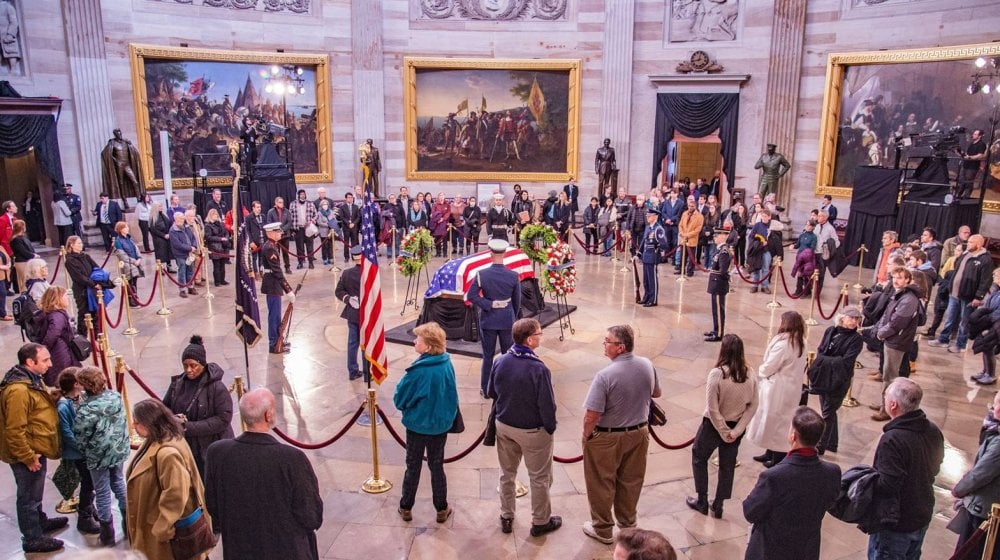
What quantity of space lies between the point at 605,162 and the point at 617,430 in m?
16.2

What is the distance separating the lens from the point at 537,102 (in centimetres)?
2205

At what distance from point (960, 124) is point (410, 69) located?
14049 mm

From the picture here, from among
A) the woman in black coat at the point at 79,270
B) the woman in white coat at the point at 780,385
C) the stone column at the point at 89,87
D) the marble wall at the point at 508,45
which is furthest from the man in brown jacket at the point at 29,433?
the marble wall at the point at 508,45

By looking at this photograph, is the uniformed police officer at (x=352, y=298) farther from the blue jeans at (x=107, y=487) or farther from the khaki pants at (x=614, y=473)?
the khaki pants at (x=614, y=473)

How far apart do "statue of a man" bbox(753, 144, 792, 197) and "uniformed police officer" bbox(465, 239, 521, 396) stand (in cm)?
1291

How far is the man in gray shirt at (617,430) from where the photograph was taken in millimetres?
5406

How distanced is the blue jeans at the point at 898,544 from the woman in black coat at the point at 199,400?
468cm

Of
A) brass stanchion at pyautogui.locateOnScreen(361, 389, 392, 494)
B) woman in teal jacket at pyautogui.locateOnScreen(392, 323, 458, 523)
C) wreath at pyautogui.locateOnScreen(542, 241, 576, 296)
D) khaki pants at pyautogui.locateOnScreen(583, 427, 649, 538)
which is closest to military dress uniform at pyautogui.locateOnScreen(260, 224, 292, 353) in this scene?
wreath at pyautogui.locateOnScreen(542, 241, 576, 296)

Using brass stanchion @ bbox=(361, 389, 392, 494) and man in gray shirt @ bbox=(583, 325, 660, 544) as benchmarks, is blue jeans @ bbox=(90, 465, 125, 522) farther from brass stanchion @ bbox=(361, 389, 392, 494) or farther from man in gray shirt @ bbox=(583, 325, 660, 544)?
man in gray shirt @ bbox=(583, 325, 660, 544)

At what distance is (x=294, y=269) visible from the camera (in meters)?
16.1

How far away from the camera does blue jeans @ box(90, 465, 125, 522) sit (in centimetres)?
577

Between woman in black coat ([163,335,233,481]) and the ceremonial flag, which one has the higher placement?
the ceremonial flag

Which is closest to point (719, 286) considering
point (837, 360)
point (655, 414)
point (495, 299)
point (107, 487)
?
point (837, 360)

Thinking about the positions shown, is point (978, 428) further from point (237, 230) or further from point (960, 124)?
point (960, 124)
